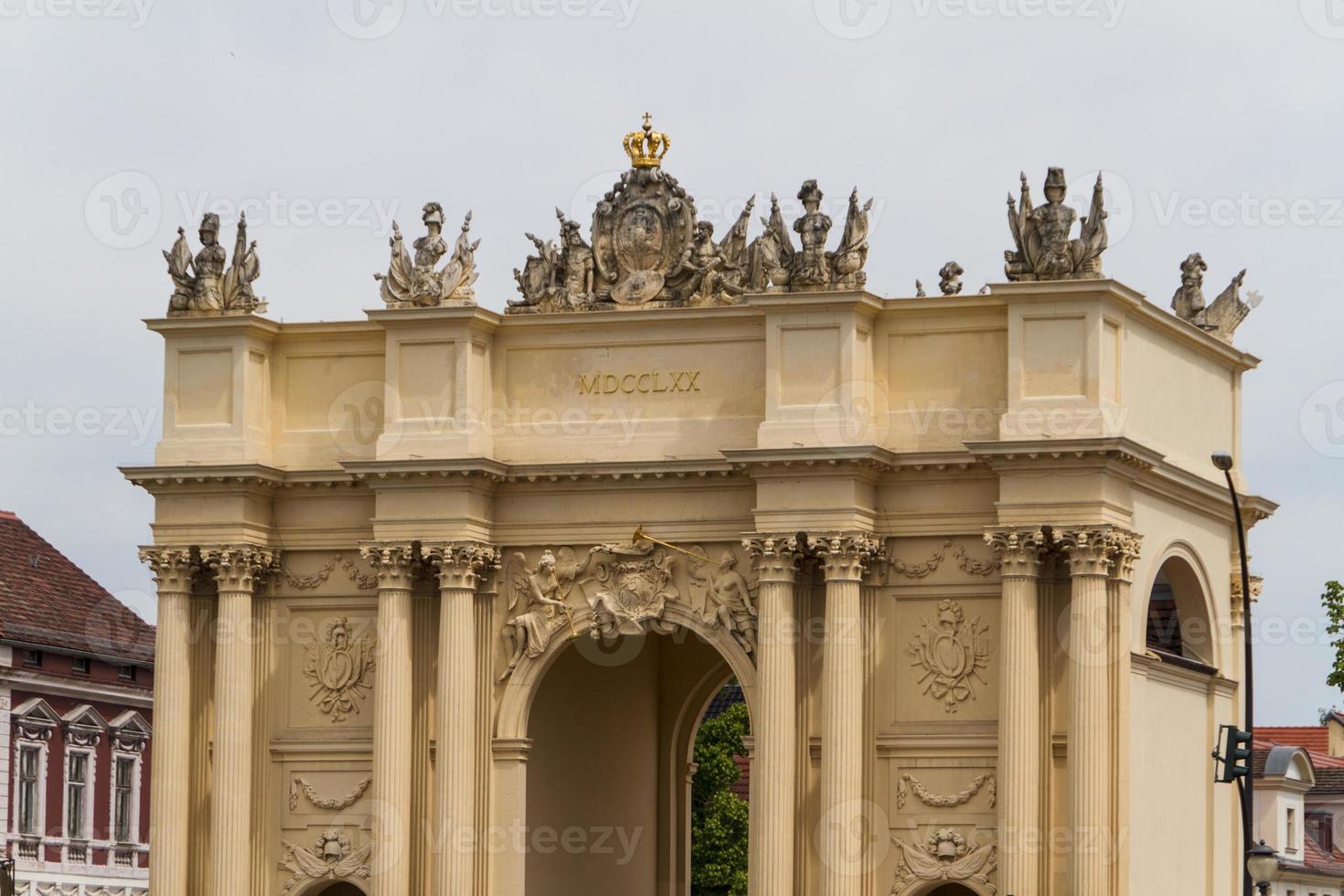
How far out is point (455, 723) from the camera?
51.4m

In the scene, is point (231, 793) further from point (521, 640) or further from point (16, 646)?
point (16, 646)

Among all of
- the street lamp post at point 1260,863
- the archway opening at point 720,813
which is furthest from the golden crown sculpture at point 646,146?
the archway opening at point 720,813

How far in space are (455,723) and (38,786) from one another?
16.4 m

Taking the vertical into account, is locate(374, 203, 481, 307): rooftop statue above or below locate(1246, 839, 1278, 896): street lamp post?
above

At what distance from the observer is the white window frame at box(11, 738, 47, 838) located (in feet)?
211

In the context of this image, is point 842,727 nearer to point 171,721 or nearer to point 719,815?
point 171,721

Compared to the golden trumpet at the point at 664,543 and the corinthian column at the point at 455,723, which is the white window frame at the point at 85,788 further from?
the golden trumpet at the point at 664,543

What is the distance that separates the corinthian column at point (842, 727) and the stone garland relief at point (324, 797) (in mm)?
7328

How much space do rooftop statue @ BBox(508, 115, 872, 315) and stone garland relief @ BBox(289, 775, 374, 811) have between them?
773 cm

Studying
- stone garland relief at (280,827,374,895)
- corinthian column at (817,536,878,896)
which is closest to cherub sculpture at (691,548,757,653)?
corinthian column at (817,536,878,896)

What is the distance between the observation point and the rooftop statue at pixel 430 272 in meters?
52.4

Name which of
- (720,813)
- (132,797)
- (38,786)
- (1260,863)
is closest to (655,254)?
(1260,863)

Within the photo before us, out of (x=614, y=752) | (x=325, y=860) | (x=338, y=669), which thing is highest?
A: (x=338, y=669)

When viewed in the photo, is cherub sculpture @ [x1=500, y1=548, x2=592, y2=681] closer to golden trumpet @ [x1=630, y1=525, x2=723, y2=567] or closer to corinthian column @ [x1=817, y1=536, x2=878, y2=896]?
golden trumpet @ [x1=630, y1=525, x2=723, y2=567]
